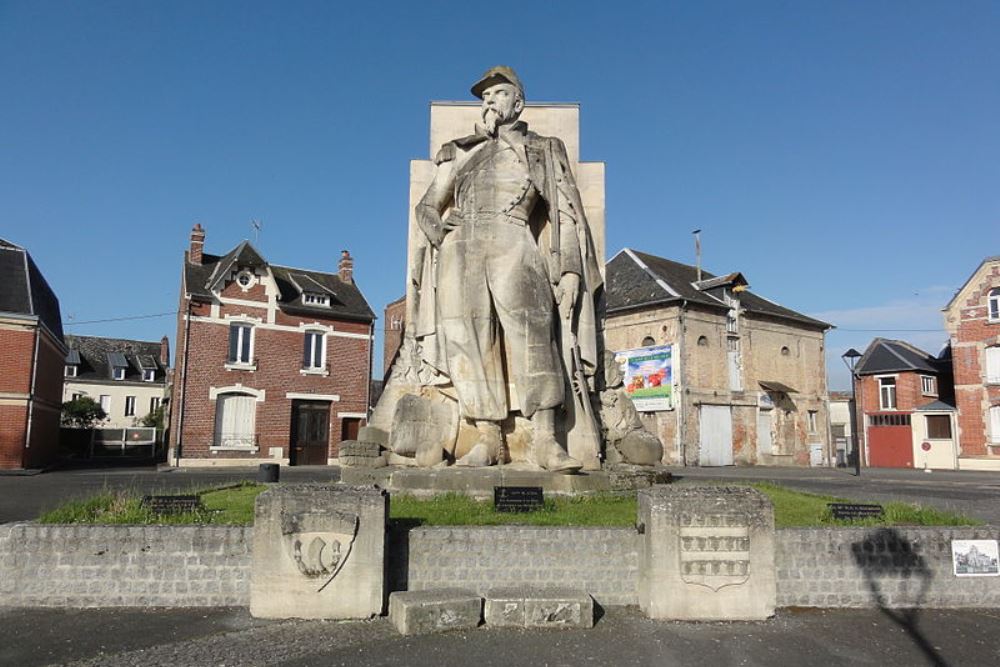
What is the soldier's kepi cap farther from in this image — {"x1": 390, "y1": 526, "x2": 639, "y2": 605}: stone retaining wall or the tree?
the tree

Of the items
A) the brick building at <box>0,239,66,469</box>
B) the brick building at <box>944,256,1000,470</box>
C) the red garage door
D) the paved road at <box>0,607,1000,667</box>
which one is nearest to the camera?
the paved road at <box>0,607,1000,667</box>

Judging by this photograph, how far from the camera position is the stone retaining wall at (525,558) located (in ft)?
23.1

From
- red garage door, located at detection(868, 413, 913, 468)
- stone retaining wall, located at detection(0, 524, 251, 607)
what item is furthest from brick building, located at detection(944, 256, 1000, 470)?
stone retaining wall, located at detection(0, 524, 251, 607)

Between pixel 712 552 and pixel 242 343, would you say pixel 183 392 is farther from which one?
pixel 712 552

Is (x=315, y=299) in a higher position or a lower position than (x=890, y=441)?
higher

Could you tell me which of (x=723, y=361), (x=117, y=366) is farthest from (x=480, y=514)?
(x=117, y=366)

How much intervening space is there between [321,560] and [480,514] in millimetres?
1981

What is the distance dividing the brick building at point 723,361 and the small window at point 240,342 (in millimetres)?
18511

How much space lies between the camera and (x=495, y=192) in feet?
33.3

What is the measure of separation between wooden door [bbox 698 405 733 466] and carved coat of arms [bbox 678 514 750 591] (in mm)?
30552

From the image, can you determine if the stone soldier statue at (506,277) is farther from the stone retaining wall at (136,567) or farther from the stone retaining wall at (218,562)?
the stone retaining wall at (136,567)

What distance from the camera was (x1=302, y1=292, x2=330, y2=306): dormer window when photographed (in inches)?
1502

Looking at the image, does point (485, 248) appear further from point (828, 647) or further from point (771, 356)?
point (771, 356)

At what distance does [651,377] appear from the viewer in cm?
3775
